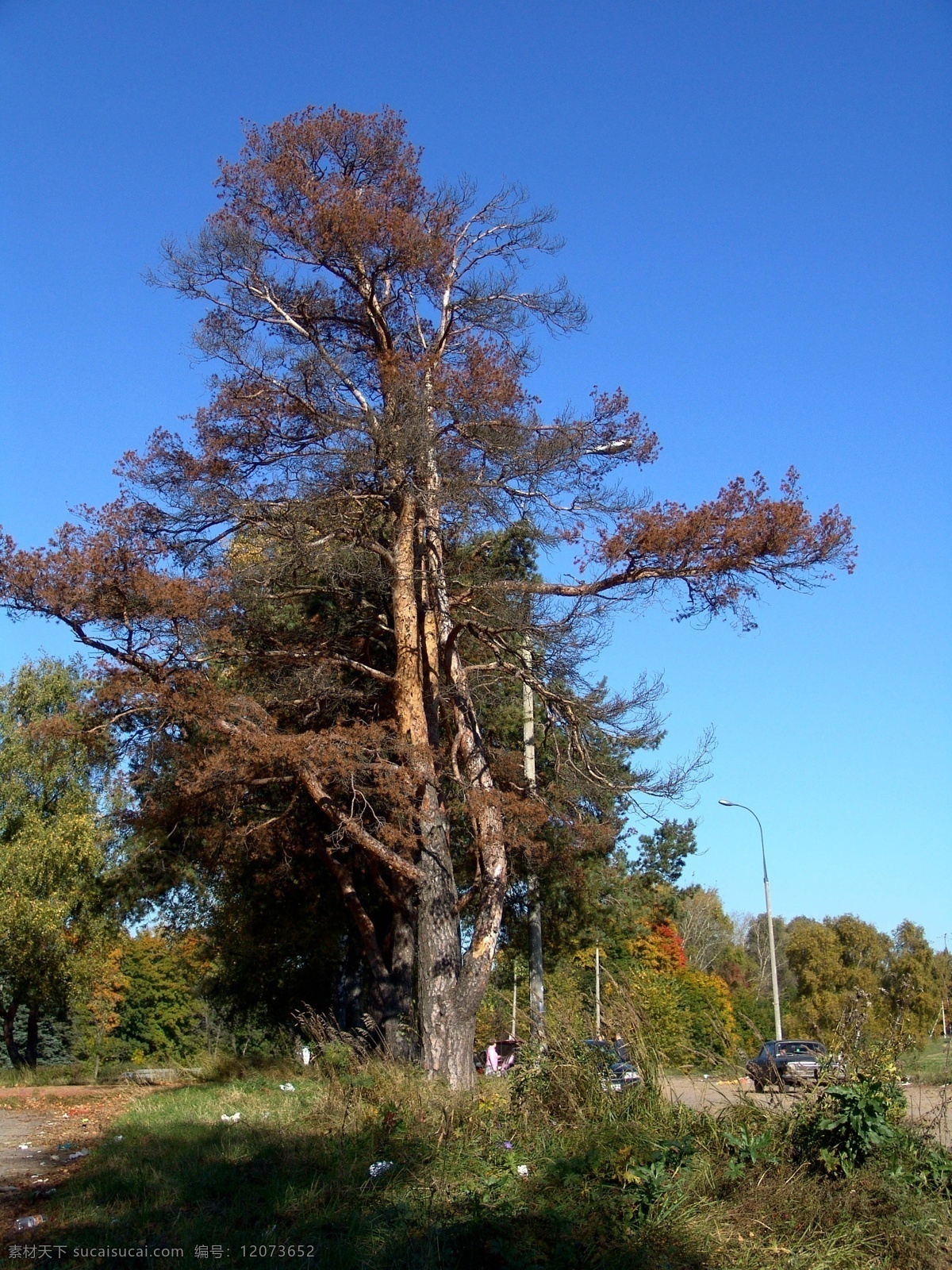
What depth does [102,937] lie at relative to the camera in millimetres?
31781

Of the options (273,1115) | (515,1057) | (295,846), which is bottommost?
(273,1115)

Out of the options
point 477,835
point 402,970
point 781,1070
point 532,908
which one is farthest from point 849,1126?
point 532,908

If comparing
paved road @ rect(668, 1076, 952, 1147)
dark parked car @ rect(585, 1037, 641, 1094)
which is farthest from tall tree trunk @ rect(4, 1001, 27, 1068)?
paved road @ rect(668, 1076, 952, 1147)

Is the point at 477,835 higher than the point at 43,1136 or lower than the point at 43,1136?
higher

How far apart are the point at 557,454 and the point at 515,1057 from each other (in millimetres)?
9929

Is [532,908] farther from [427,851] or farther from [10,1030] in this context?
[10,1030]

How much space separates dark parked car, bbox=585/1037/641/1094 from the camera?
27.3ft

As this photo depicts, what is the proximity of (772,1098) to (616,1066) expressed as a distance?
4.60 ft

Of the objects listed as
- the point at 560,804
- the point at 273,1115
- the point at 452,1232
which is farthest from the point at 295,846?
the point at 452,1232

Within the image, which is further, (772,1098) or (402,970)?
(402,970)

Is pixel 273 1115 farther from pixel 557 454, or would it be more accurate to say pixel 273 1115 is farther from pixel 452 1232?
pixel 557 454

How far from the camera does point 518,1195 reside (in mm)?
7086

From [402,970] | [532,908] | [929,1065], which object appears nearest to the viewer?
[929,1065]

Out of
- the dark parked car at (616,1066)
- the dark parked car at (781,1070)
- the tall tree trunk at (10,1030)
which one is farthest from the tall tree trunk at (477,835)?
the tall tree trunk at (10,1030)
